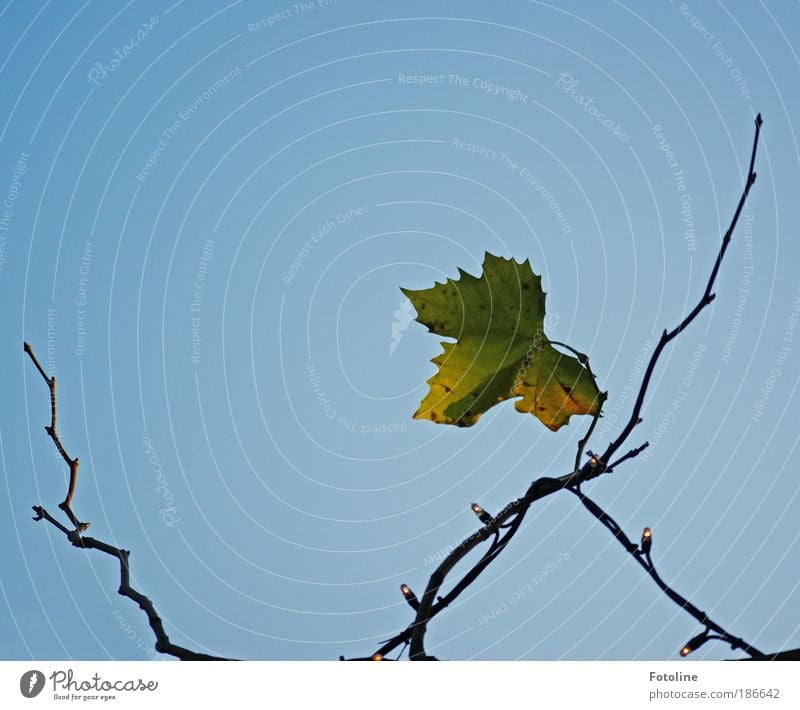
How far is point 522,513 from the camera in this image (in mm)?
782

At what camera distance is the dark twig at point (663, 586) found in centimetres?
77

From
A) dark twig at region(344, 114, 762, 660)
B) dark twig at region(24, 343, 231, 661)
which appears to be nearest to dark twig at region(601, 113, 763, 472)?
dark twig at region(344, 114, 762, 660)

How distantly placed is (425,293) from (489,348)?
8cm

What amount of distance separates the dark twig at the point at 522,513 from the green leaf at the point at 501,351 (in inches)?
1.2

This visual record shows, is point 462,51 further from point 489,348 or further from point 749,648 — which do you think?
point 749,648
